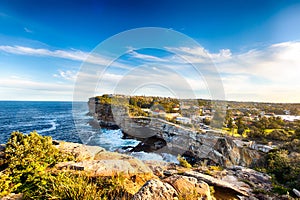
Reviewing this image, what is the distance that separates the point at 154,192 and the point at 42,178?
242cm

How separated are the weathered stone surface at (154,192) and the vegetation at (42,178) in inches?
16.6

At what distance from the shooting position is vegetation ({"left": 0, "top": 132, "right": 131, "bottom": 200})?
2393 millimetres

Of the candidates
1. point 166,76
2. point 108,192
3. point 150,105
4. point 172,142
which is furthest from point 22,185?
point 150,105

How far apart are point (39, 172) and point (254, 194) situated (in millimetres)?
6460

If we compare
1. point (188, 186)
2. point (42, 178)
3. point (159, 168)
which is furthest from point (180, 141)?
point (42, 178)

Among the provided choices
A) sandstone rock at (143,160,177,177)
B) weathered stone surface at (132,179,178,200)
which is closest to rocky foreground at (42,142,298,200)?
weathered stone surface at (132,179,178,200)

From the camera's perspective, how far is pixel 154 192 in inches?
89.4

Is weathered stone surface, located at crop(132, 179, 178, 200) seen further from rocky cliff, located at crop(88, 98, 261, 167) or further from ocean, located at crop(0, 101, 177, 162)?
ocean, located at crop(0, 101, 177, 162)

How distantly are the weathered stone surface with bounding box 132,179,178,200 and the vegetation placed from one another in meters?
Result: 0.42

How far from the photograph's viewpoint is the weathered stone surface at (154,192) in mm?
2186

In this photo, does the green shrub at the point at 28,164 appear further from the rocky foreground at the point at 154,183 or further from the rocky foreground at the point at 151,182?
the rocky foreground at the point at 154,183

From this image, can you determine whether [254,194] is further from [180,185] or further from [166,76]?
[166,76]

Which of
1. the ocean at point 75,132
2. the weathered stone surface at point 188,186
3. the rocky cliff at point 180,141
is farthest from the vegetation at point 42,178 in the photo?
the rocky cliff at point 180,141

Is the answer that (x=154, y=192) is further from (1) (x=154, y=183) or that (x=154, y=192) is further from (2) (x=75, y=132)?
(2) (x=75, y=132)
